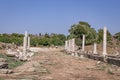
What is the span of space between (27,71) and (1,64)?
1.60 meters

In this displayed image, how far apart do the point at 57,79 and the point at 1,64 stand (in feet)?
13.9

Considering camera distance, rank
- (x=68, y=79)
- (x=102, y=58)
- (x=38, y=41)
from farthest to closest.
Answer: (x=38, y=41), (x=102, y=58), (x=68, y=79)

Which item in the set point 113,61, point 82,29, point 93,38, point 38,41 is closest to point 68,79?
point 113,61

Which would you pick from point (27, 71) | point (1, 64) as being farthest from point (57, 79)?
point (1, 64)

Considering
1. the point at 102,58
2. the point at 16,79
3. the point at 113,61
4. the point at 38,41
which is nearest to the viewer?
the point at 16,79

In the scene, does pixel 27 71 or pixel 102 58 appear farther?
pixel 102 58

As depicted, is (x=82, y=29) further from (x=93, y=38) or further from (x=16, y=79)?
(x=16, y=79)

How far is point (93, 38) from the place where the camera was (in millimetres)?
61062

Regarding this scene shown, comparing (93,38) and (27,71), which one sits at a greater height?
(93,38)

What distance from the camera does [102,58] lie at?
2044 centimetres

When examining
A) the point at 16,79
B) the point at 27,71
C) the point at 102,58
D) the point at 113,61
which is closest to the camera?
the point at 16,79

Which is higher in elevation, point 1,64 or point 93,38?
point 93,38

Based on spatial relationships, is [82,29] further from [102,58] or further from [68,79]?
[68,79]

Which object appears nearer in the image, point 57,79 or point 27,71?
point 57,79
